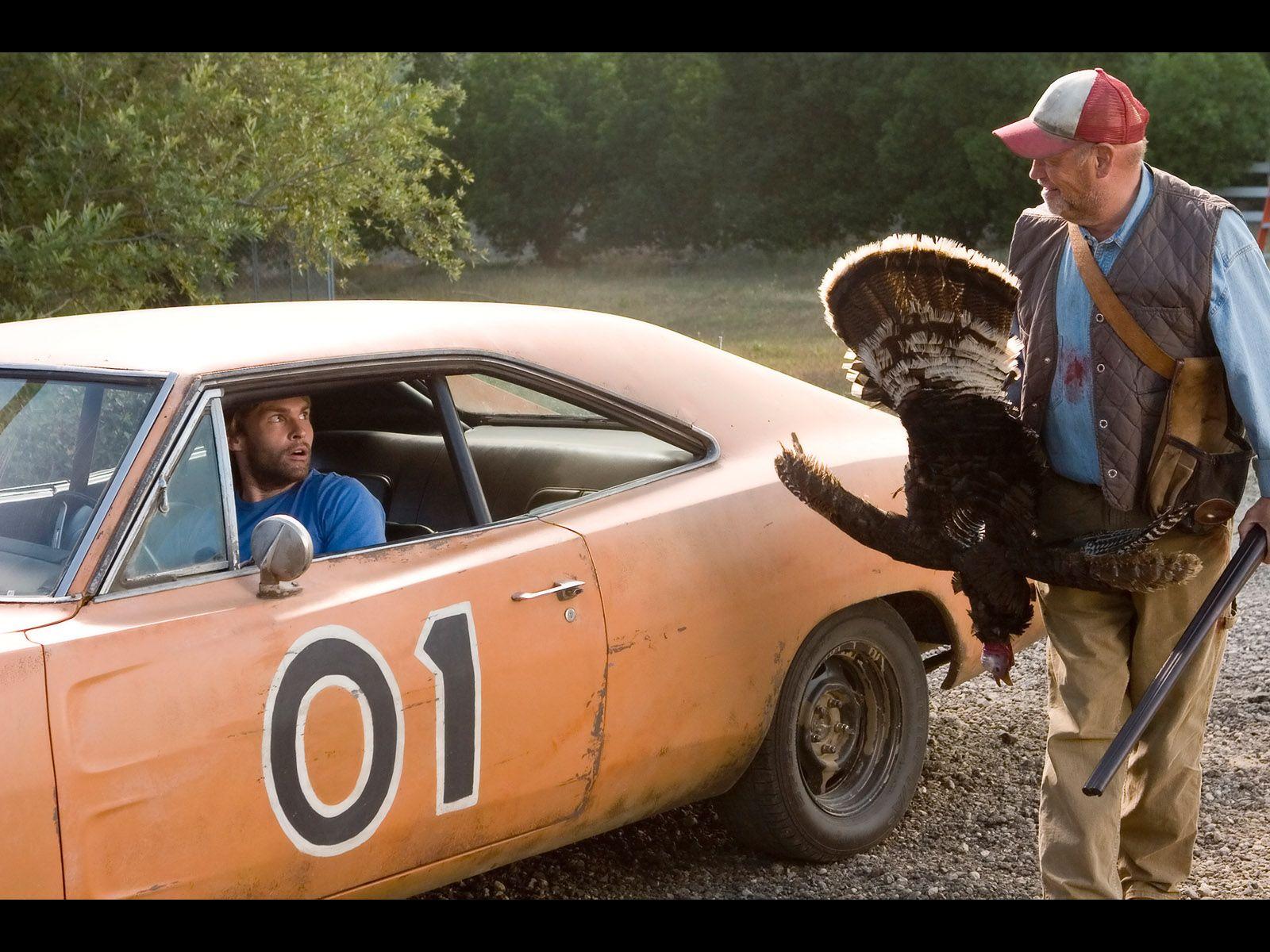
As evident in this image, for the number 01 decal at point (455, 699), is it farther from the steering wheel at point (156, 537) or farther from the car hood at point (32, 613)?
the car hood at point (32, 613)

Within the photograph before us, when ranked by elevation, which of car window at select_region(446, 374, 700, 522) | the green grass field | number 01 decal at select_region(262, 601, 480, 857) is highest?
car window at select_region(446, 374, 700, 522)

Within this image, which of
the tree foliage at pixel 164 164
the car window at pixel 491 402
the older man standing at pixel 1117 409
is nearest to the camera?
the older man standing at pixel 1117 409

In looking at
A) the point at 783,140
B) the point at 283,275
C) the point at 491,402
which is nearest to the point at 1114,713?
the point at 491,402

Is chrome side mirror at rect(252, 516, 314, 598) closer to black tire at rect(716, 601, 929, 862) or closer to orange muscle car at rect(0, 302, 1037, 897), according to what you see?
orange muscle car at rect(0, 302, 1037, 897)

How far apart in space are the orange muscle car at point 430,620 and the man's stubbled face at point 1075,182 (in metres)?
1.02

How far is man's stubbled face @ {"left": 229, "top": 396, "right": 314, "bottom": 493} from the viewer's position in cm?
330

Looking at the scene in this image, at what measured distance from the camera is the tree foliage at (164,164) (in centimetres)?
838

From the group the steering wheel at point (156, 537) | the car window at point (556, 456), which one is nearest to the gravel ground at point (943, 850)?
the car window at point (556, 456)

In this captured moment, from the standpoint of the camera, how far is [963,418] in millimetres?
3277

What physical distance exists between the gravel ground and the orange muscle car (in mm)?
126

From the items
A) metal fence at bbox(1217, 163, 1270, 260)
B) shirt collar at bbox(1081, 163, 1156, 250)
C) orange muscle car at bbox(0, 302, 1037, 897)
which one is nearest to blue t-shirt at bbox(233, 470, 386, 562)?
orange muscle car at bbox(0, 302, 1037, 897)

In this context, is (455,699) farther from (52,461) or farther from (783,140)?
(783,140)

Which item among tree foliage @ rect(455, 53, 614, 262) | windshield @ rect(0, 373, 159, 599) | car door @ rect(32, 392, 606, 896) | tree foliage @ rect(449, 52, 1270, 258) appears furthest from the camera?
tree foliage @ rect(455, 53, 614, 262)
